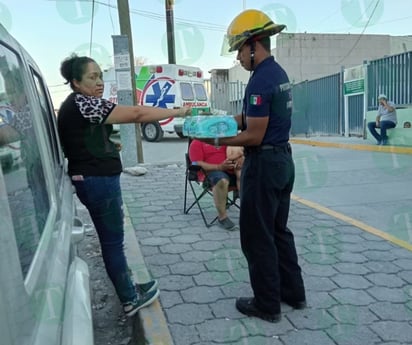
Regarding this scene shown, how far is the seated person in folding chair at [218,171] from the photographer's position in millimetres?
4527

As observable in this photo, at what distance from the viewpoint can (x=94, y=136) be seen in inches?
98.5

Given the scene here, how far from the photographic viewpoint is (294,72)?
77.3ft

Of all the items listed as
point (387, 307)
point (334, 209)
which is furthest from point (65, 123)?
point (334, 209)

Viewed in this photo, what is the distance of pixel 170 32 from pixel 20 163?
13238mm

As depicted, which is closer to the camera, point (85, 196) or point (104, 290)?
point (85, 196)

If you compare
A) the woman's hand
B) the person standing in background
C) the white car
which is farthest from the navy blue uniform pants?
the person standing in background

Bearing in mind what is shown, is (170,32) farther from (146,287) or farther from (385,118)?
(146,287)

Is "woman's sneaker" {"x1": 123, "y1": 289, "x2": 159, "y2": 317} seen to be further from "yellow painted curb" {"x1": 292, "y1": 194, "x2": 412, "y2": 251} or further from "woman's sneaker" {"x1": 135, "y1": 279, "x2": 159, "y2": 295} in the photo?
"yellow painted curb" {"x1": 292, "y1": 194, "x2": 412, "y2": 251}

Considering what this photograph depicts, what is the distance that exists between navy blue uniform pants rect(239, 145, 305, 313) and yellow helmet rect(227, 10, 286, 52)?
25.4 inches

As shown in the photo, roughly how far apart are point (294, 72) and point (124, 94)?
55.4 feet

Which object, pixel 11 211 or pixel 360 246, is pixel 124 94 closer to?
pixel 360 246

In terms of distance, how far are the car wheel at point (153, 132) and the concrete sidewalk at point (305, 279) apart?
1145 centimetres

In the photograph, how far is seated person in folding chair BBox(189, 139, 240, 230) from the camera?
4527 millimetres

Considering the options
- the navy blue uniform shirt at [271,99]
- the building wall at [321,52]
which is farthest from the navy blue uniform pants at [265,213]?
the building wall at [321,52]
